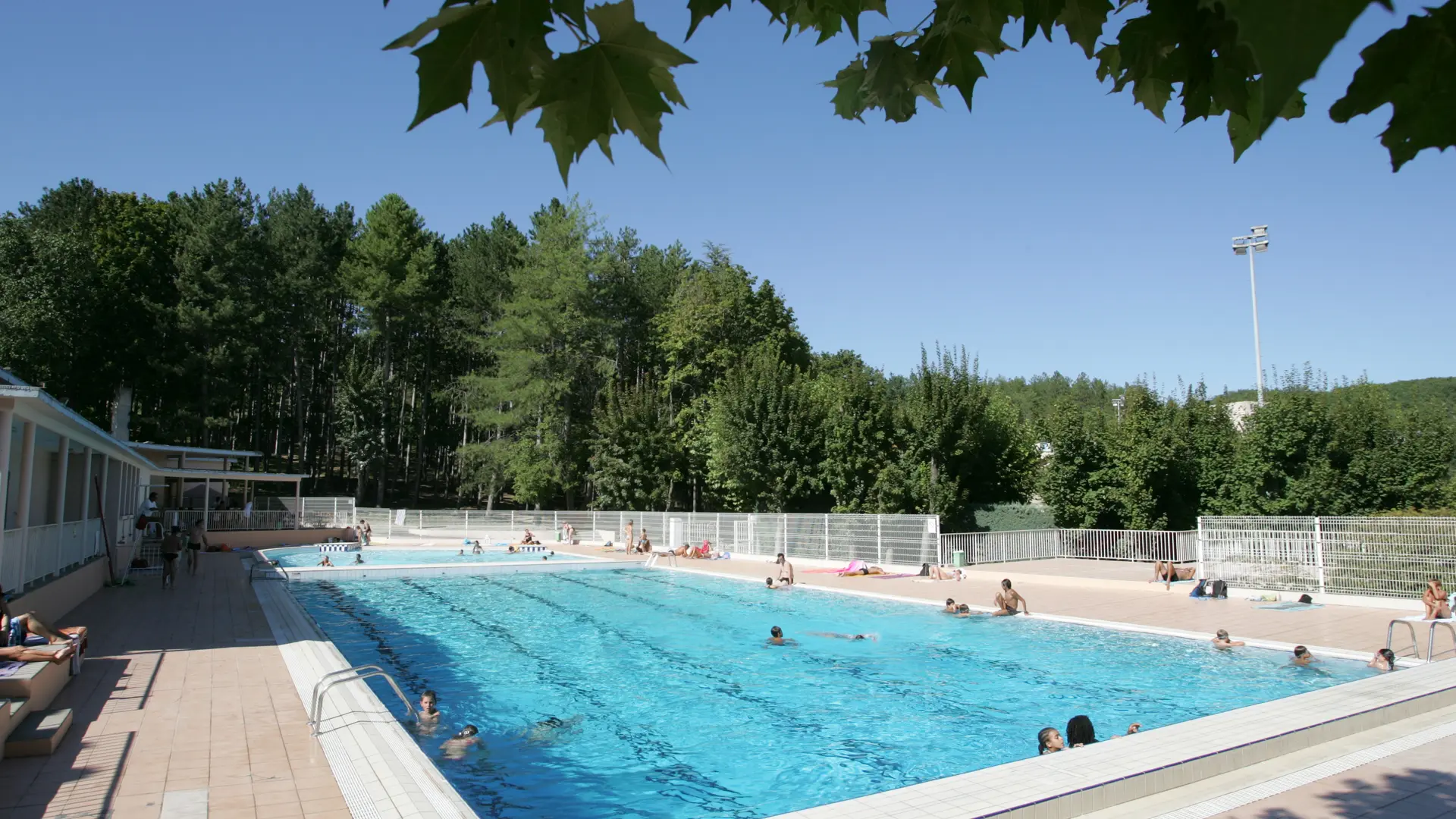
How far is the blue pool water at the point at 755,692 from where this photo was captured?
9023 mm

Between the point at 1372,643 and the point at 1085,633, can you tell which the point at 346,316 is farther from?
the point at 1372,643

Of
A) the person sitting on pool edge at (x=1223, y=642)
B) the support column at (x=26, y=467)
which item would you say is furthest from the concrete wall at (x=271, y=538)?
the person sitting on pool edge at (x=1223, y=642)

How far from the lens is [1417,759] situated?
6.96 metres

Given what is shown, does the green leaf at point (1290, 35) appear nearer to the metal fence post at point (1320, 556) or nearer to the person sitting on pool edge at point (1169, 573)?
the metal fence post at point (1320, 556)

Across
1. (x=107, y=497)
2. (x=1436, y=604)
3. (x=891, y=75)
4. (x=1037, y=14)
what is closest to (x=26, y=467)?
(x=107, y=497)

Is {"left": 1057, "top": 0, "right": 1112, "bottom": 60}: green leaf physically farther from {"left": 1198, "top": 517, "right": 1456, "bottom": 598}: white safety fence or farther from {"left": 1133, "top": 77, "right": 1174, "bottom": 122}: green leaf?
{"left": 1198, "top": 517, "right": 1456, "bottom": 598}: white safety fence

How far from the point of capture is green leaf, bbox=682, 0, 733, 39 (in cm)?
169

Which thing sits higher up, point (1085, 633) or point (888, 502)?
point (888, 502)

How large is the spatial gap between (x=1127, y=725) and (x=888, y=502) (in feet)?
66.0

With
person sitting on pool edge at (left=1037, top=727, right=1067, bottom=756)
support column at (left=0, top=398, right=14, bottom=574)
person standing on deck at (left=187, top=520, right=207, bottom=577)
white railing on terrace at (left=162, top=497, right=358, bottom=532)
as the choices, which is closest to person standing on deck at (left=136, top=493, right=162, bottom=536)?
white railing on terrace at (left=162, top=497, right=358, bottom=532)

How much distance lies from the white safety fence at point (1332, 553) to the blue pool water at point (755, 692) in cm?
544

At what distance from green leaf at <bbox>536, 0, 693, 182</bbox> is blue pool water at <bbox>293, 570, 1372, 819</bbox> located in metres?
7.89

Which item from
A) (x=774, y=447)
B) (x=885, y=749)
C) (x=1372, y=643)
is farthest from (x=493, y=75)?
(x=774, y=447)

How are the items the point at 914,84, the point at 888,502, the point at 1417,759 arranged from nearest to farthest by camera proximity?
1. the point at 914,84
2. the point at 1417,759
3. the point at 888,502
